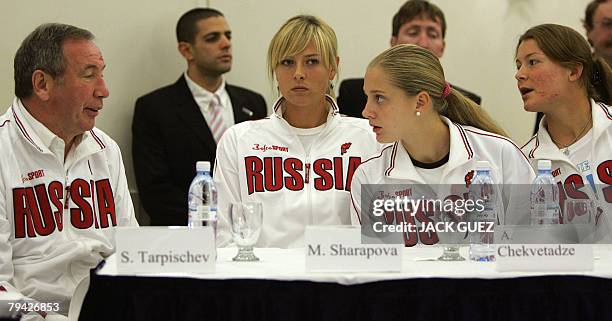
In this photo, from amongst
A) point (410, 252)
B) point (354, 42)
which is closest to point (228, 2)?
point (354, 42)

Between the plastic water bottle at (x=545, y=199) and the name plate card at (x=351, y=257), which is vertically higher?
the plastic water bottle at (x=545, y=199)

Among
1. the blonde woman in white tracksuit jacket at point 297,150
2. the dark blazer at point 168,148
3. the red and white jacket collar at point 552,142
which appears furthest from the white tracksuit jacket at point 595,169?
the dark blazer at point 168,148

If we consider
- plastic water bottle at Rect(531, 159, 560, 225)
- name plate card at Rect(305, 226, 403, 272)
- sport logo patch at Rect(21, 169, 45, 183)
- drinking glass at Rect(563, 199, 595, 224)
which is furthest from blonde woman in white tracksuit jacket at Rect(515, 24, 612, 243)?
sport logo patch at Rect(21, 169, 45, 183)

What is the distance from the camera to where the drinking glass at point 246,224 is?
2758mm

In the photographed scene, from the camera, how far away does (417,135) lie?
3.32 m

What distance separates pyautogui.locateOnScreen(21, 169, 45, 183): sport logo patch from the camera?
3176mm

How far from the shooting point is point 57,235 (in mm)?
3217

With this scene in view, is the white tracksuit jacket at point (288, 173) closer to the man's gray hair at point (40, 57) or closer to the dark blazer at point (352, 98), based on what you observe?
the man's gray hair at point (40, 57)

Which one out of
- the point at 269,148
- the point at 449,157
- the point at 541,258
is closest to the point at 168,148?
the point at 269,148

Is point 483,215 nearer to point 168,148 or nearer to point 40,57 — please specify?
point 40,57

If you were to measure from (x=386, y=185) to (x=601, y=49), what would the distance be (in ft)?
8.15

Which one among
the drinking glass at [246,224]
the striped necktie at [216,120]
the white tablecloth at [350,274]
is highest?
the striped necktie at [216,120]

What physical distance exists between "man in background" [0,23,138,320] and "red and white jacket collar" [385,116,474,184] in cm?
107

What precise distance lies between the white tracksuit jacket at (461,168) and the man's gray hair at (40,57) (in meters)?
1.20
